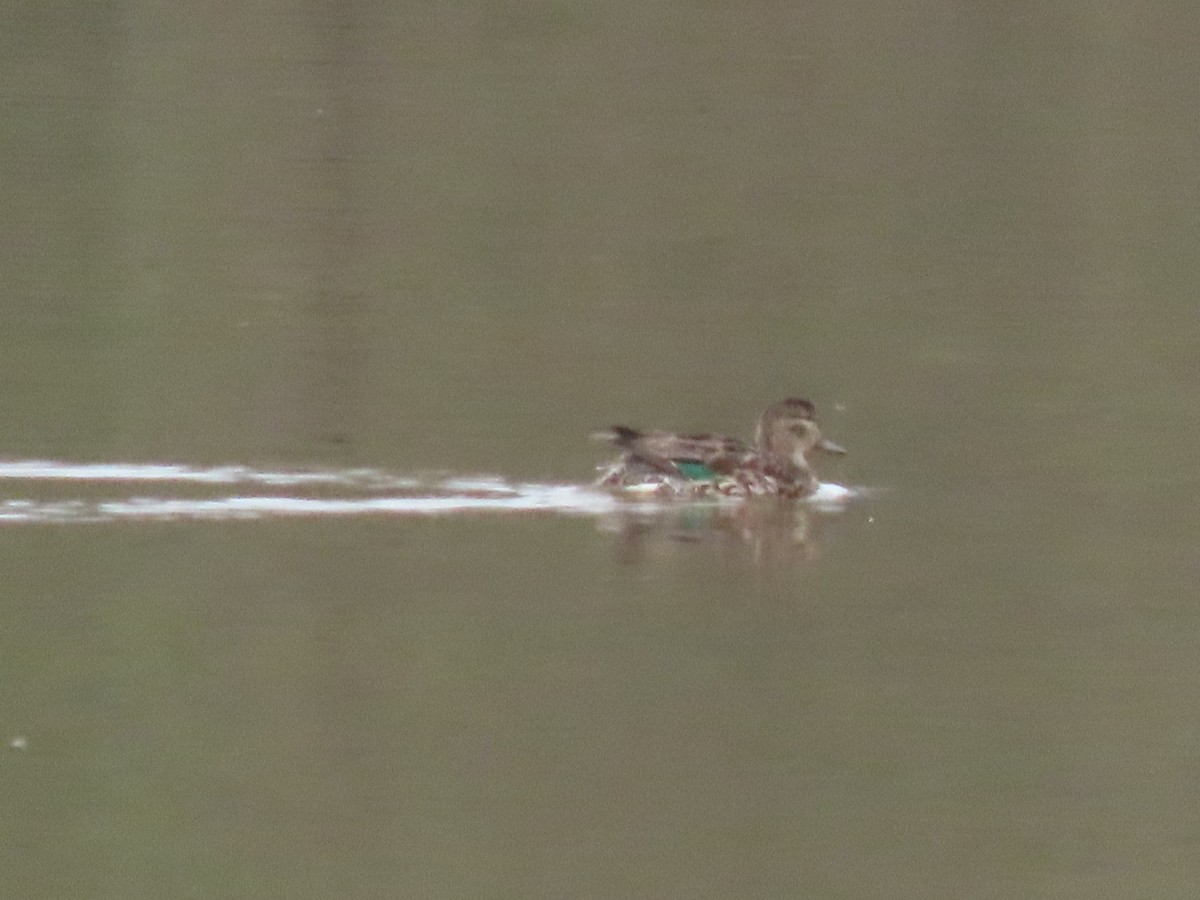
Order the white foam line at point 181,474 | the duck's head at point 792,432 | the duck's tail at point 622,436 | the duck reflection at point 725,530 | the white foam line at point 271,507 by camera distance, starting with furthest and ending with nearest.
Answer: the duck's head at point 792,432
the duck's tail at point 622,436
the white foam line at point 181,474
the white foam line at point 271,507
the duck reflection at point 725,530

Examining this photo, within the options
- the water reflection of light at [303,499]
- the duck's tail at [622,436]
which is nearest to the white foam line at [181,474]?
the water reflection of light at [303,499]

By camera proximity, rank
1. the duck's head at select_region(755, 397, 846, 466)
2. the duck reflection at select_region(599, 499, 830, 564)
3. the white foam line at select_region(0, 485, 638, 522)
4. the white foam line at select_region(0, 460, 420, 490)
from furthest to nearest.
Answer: the duck's head at select_region(755, 397, 846, 466) → the white foam line at select_region(0, 460, 420, 490) → the white foam line at select_region(0, 485, 638, 522) → the duck reflection at select_region(599, 499, 830, 564)

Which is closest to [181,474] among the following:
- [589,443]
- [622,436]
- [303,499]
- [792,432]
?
[303,499]

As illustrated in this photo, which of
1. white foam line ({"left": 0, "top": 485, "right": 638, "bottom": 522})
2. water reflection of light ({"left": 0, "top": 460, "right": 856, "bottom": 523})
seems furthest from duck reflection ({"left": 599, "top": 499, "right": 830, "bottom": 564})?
white foam line ({"left": 0, "top": 485, "right": 638, "bottom": 522})

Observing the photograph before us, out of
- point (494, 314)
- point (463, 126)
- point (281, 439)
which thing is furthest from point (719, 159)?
point (281, 439)

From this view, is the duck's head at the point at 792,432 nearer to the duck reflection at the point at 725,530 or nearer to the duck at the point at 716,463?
the duck at the point at 716,463

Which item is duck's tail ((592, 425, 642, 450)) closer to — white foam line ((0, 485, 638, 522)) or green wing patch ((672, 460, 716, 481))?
green wing patch ((672, 460, 716, 481))

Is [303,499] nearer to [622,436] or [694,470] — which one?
[622,436]
